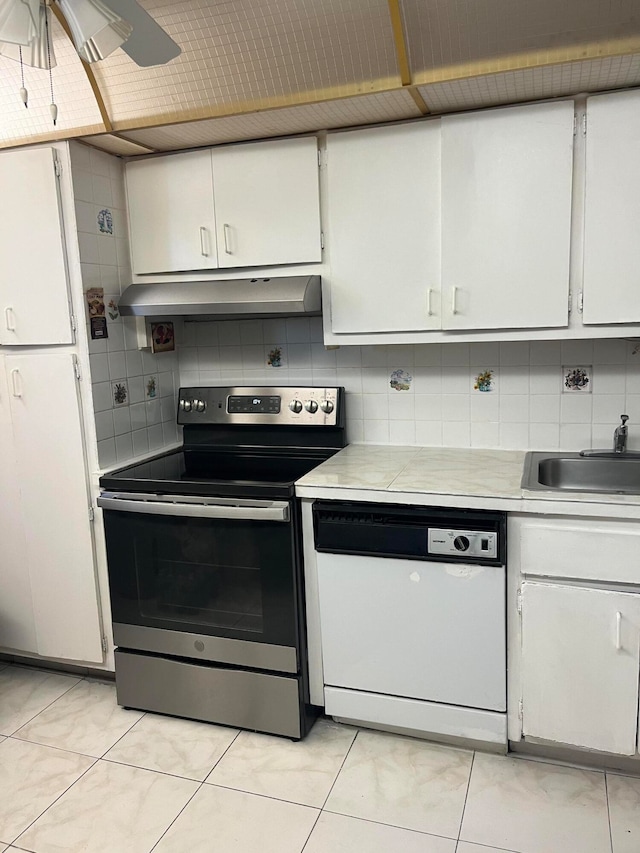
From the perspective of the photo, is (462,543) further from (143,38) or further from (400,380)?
(143,38)

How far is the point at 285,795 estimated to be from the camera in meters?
2.03

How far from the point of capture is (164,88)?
2121mm

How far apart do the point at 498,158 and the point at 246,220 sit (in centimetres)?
89

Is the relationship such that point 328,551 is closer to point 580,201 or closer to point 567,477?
point 567,477

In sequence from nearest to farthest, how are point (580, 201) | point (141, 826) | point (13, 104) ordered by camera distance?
point (141, 826) → point (580, 201) → point (13, 104)

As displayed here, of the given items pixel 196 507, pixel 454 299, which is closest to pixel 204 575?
pixel 196 507

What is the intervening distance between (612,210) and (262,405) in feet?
4.75

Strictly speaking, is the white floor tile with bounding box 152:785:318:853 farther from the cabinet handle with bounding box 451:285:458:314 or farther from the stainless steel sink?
the cabinet handle with bounding box 451:285:458:314

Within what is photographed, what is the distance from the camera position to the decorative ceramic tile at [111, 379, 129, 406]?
2562 millimetres

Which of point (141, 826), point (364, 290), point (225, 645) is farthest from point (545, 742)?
point (364, 290)

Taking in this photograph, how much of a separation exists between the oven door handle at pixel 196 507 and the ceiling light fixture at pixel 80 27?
1.29 meters

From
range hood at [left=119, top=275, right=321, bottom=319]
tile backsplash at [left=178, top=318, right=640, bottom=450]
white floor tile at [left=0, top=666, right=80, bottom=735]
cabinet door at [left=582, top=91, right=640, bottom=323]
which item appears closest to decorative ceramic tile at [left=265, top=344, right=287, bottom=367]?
tile backsplash at [left=178, top=318, right=640, bottom=450]

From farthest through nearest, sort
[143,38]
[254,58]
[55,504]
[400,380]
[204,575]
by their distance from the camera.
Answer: [400,380] → [55,504] → [204,575] → [254,58] → [143,38]

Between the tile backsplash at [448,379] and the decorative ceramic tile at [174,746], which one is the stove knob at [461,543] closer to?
the tile backsplash at [448,379]
